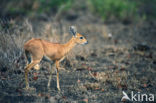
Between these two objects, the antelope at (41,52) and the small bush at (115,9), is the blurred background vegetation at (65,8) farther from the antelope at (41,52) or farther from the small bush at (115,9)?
the antelope at (41,52)

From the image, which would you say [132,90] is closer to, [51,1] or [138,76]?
[138,76]

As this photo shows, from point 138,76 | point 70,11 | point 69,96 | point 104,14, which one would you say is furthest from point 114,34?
point 69,96

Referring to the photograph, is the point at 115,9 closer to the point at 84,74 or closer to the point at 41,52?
the point at 84,74

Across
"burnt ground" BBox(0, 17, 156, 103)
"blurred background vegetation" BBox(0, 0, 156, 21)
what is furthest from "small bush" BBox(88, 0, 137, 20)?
"burnt ground" BBox(0, 17, 156, 103)

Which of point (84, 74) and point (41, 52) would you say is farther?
point (84, 74)

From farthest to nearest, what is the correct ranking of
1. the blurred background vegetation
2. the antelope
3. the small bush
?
the small bush, the blurred background vegetation, the antelope

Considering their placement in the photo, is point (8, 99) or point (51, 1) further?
point (51, 1)

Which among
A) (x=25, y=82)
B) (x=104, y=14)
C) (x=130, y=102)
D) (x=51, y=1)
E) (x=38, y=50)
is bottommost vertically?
(x=130, y=102)

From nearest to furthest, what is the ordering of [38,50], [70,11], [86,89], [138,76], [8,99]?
[8,99] → [38,50] → [86,89] → [138,76] → [70,11]

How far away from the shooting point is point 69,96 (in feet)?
18.8

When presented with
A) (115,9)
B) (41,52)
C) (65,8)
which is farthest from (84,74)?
(115,9)

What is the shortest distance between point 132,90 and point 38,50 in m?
2.55

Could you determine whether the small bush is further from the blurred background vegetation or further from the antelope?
the antelope

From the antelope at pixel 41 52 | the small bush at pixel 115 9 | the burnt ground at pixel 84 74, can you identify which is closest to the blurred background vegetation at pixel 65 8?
the small bush at pixel 115 9
